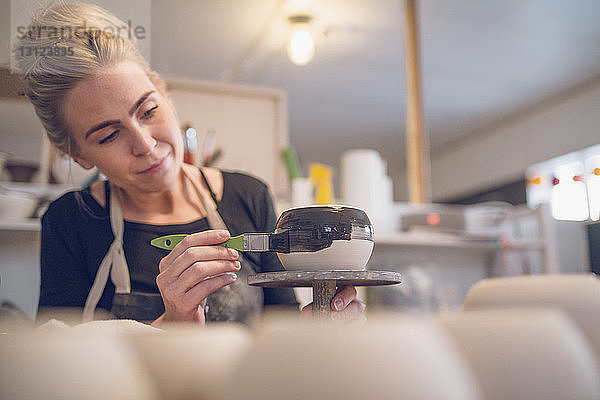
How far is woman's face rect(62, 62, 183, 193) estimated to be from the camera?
628 millimetres

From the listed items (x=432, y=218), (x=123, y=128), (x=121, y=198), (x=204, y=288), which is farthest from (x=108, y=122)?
(x=432, y=218)

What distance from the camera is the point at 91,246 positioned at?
71cm

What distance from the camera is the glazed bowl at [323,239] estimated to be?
0.51m

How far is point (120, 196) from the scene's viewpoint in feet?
2.33

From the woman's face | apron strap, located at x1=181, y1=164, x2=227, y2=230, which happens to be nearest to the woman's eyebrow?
the woman's face

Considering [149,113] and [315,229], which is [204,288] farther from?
[149,113]

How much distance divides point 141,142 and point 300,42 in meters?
1.69

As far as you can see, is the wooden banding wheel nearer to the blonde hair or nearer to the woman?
the woman

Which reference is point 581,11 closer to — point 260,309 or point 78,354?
point 260,309

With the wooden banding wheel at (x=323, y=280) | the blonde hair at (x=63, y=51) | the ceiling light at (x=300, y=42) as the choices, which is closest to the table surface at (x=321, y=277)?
the wooden banding wheel at (x=323, y=280)

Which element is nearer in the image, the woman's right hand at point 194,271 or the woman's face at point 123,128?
the woman's right hand at point 194,271

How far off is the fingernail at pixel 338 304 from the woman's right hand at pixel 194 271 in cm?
10

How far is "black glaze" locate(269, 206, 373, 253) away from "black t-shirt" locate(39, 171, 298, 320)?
15 cm

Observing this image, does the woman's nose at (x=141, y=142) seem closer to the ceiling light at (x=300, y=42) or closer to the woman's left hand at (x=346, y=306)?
the woman's left hand at (x=346, y=306)
